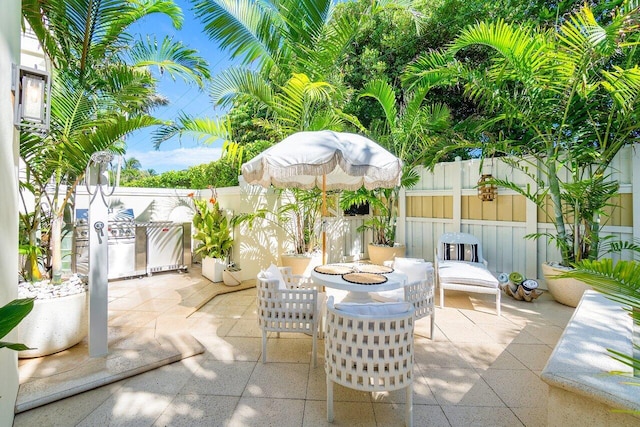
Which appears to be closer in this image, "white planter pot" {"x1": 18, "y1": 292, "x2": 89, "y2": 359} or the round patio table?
"white planter pot" {"x1": 18, "y1": 292, "x2": 89, "y2": 359}

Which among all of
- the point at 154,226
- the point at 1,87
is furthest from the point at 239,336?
the point at 154,226

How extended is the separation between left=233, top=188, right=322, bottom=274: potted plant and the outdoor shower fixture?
253 cm

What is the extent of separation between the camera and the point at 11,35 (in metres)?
2.11

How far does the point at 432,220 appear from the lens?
6.73m

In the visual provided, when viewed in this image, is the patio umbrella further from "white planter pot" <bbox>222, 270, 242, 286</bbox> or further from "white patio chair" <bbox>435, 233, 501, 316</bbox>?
"white planter pot" <bbox>222, 270, 242, 286</bbox>

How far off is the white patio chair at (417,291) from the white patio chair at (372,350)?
1.01 m

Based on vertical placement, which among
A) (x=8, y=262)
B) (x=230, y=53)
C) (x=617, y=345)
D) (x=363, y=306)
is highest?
(x=230, y=53)

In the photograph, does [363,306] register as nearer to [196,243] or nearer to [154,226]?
[154,226]

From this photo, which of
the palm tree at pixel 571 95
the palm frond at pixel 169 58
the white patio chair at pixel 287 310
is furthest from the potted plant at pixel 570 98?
the white patio chair at pixel 287 310

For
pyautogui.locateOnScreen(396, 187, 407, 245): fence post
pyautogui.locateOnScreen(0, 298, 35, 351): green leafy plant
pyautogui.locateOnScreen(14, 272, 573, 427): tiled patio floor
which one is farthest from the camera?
pyautogui.locateOnScreen(396, 187, 407, 245): fence post

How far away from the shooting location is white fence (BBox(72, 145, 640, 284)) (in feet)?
16.8

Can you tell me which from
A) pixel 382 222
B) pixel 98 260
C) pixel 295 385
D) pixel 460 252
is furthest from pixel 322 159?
pixel 382 222

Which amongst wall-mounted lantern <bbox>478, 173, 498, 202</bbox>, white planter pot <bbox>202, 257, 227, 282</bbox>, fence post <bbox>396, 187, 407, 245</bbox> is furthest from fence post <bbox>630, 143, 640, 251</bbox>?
white planter pot <bbox>202, 257, 227, 282</bbox>

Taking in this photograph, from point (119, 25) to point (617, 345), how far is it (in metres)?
5.34
